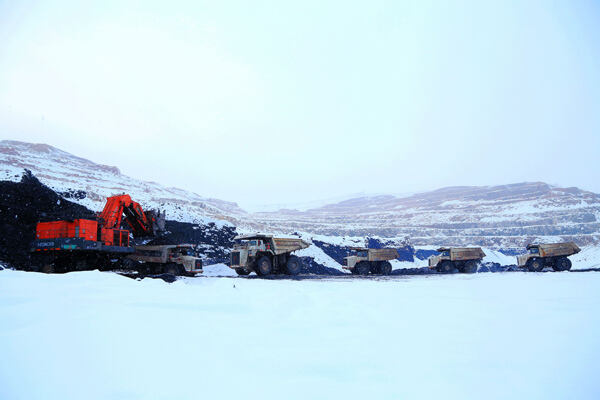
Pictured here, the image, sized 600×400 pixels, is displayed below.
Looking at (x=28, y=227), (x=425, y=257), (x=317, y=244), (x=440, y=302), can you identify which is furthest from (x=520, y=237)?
(x=28, y=227)

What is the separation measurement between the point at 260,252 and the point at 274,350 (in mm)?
14674

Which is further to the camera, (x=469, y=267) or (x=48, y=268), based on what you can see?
(x=469, y=267)

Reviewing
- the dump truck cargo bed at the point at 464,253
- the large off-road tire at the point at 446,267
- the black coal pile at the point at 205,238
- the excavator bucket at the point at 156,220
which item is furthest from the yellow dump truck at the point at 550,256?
the excavator bucket at the point at 156,220

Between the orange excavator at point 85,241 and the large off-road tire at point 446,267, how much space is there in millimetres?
18749

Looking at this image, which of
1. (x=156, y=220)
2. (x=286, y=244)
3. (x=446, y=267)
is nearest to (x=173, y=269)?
(x=156, y=220)

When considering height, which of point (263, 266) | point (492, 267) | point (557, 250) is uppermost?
point (557, 250)

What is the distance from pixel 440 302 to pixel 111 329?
6.29m

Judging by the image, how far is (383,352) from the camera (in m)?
4.20

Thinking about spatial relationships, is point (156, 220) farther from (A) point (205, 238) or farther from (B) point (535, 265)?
(B) point (535, 265)

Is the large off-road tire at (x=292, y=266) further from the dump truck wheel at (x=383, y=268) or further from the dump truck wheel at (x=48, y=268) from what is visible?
the dump truck wheel at (x=48, y=268)

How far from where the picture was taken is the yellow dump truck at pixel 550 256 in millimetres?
24188

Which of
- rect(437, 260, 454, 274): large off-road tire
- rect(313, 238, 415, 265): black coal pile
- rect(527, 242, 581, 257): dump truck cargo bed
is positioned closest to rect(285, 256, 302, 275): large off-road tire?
rect(313, 238, 415, 265): black coal pile

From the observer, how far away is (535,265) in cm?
2448

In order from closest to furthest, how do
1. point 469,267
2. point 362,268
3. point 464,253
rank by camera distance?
point 362,268, point 464,253, point 469,267
